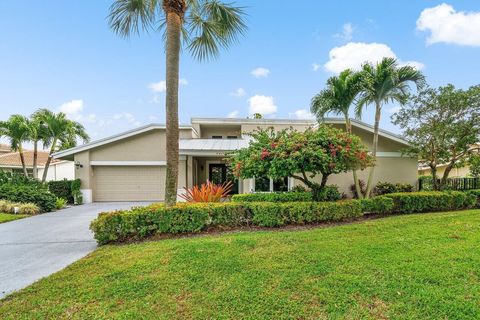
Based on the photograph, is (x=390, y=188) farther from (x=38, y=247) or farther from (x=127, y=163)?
(x=127, y=163)

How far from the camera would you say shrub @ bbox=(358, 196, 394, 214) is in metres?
9.47

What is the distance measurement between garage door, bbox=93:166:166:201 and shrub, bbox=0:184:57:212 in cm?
357

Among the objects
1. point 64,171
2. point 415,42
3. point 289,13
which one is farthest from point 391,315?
point 64,171

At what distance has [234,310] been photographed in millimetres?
3404

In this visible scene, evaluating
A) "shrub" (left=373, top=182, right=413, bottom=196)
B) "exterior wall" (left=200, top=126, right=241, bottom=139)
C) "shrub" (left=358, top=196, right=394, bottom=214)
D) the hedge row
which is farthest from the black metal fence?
"exterior wall" (left=200, top=126, right=241, bottom=139)

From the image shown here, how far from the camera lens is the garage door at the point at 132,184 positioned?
17.0 meters

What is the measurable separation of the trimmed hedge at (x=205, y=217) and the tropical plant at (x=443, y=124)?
669 cm

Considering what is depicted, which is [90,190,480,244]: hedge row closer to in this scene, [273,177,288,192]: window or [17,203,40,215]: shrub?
[273,177,288,192]: window

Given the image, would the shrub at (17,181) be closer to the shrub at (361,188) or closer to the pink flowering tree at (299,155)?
the pink flowering tree at (299,155)

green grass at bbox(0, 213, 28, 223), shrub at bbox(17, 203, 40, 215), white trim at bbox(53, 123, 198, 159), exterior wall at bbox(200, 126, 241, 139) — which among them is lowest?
green grass at bbox(0, 213, 28, 223)

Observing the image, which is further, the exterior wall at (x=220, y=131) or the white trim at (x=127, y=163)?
the exterior wall at (x=220, y=131)

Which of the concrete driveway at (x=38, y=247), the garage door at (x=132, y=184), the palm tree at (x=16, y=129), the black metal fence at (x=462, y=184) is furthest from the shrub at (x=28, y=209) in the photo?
the black metal fence at (x=462, y=184)

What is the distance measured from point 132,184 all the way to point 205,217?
1139 cm

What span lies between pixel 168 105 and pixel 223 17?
3765 millimetres
